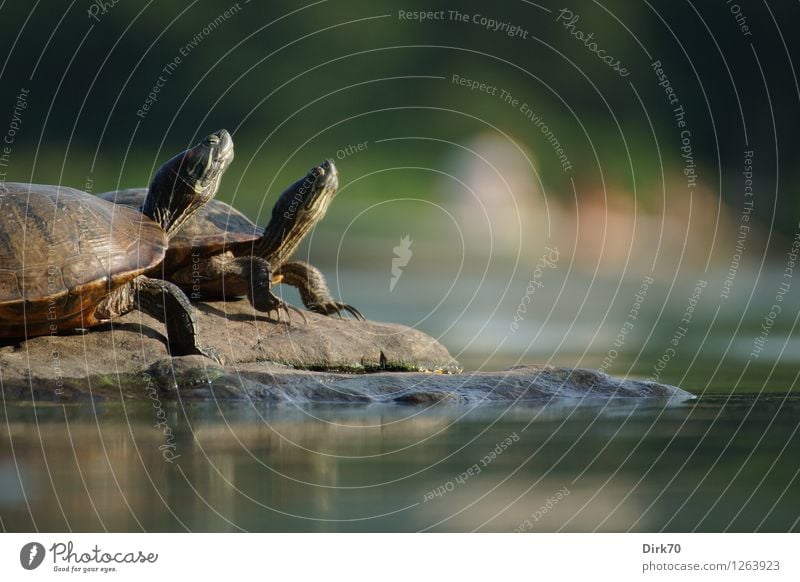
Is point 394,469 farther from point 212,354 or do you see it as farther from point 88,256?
point 88,256

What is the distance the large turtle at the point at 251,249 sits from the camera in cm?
712

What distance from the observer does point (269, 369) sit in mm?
5953

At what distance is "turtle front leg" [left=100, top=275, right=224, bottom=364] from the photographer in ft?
20.5

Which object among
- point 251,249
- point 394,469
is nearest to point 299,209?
point 251,249

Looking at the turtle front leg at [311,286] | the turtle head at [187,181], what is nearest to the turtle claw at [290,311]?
the turtle front leg at [311,286]

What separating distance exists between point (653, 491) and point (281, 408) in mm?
1966

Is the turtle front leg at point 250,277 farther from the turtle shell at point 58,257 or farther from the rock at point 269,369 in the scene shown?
the turtle shell at point 58,257

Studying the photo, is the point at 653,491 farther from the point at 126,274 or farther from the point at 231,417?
the point at 126,274

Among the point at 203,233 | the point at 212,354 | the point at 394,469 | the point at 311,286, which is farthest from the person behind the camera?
the point at 311,286

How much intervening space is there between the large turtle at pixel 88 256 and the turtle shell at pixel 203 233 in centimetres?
32

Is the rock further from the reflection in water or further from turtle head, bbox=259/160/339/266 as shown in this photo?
turtle head, bbox=259/160/339/266

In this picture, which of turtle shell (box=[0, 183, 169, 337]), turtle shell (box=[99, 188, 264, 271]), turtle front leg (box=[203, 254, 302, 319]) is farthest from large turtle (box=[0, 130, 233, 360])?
turtle front leg (box=[203, 254, 302, 319])

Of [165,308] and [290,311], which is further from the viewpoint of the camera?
[290,311]

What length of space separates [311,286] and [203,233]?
34.7 inches
